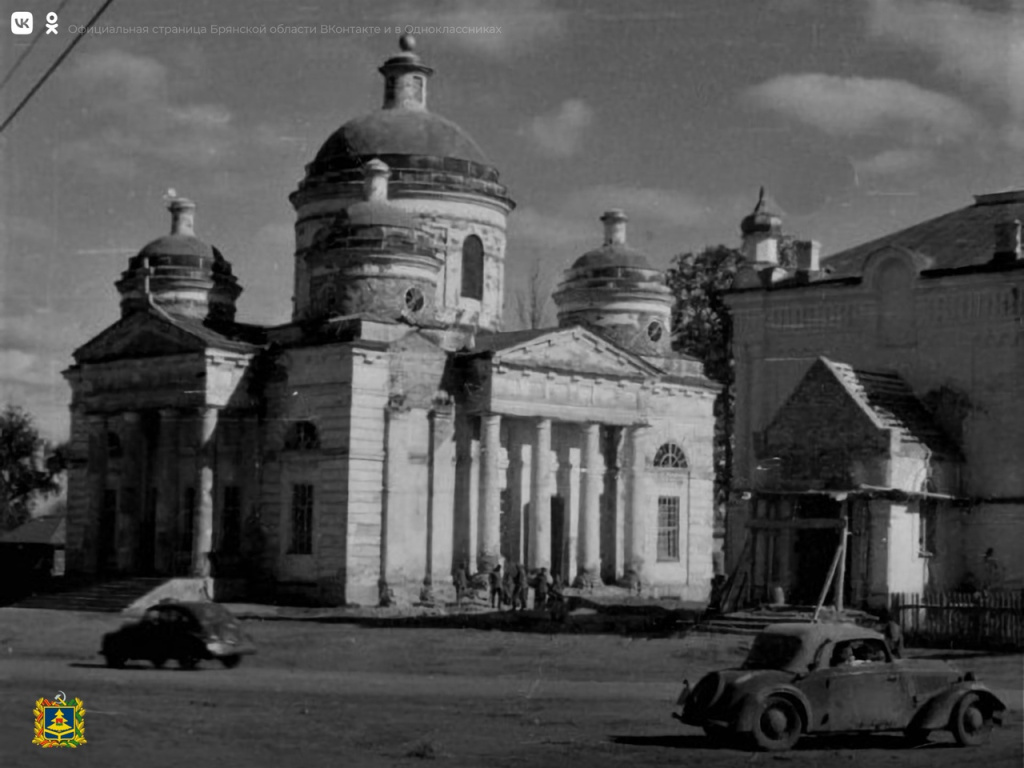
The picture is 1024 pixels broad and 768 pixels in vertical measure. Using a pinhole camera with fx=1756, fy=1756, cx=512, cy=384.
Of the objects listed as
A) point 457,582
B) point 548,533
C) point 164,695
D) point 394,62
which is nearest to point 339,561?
point 457,582

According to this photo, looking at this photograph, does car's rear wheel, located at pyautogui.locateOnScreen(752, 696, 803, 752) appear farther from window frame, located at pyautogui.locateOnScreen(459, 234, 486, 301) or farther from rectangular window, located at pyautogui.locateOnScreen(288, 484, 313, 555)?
window frame, located at pyautogui.locateOnScreen(459, 234, 486, 301)

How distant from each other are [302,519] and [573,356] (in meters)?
8.40

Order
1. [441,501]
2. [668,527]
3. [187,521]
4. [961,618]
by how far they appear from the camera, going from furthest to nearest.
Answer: [668,527], [187,521], [441,501], [961,618]

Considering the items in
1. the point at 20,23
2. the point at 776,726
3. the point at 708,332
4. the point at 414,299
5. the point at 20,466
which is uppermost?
the point at 708,332

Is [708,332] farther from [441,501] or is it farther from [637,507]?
[441,501]

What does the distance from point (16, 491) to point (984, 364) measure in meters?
57.0

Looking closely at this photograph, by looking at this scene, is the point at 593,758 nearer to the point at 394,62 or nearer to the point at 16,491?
the point at 394,62

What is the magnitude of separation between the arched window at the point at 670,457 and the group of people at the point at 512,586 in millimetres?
7650

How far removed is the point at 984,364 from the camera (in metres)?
29.7

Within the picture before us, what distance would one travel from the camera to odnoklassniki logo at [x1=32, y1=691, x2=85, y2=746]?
56.6ft

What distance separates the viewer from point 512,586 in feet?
139

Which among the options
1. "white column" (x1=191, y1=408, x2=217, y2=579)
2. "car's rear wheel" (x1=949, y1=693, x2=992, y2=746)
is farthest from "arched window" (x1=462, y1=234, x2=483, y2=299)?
"car's rear wheel" (x1=949, y1=693, x2=992, y2=746)

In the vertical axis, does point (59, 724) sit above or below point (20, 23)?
below

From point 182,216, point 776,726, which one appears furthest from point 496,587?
point 776,726
